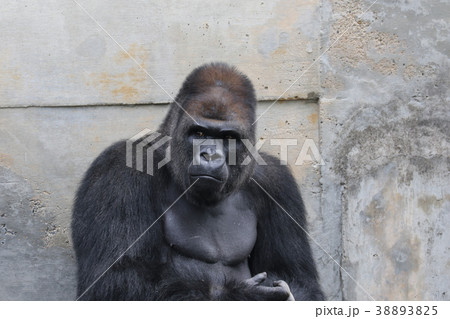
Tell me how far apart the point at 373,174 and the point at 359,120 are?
0.36m

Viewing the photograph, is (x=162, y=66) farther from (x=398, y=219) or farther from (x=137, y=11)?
(x=398, y=219)

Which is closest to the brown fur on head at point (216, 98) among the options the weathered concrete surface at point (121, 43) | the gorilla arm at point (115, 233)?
the gorilla arm at point (115, 233)

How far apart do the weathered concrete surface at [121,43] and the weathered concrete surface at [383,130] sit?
42cm

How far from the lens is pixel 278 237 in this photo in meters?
4.44

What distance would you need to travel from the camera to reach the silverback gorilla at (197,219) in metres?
3.87

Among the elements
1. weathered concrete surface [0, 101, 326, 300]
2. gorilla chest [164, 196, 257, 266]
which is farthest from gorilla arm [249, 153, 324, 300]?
weathered concrete surface [0, 101, 326, 300]

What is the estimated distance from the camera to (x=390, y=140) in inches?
196

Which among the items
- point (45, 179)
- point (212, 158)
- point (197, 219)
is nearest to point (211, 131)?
point (212, 158)

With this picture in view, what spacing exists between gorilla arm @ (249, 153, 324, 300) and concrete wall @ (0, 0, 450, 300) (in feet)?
1.83

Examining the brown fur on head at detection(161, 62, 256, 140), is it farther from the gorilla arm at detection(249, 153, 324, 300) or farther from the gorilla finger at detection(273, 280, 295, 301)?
the gorilla finger at detection(273, 280, 295, 301)

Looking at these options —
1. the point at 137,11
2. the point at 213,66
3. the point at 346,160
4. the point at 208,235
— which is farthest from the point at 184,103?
the point at 346,160

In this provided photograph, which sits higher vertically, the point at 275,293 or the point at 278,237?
the point at 278,237
